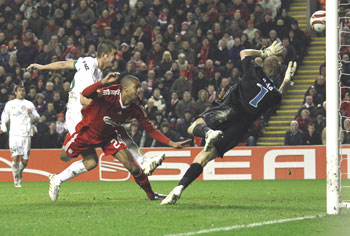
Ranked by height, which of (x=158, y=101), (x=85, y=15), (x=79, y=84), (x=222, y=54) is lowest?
(x=158, y=101)

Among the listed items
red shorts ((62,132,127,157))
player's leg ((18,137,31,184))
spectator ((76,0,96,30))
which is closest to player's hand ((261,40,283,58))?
red shorts ((62,132,127,157))

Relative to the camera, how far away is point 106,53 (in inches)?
424

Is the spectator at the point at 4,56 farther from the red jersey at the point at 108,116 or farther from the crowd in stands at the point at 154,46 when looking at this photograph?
the red jersey at the point at 108,116

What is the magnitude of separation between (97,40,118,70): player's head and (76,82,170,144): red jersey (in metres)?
0.88

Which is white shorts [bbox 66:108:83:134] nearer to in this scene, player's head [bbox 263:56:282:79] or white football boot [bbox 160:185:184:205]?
white football boot [bbox 160:185:184:205]

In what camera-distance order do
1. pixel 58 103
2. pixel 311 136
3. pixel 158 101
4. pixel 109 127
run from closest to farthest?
pixel 109 127
pixel 311 136
pixel 158 101
pixel 58 103

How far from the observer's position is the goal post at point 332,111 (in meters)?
8.36

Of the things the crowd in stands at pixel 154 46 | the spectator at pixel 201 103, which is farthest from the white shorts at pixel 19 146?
the spectator at pixel 201 103

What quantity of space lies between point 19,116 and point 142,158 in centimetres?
850

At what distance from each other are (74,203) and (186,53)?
518 inches

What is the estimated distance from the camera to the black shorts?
9852mm

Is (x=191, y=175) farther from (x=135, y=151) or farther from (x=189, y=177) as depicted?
(x=135, y=151)

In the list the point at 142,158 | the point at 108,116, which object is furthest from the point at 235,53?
the point at 142,158

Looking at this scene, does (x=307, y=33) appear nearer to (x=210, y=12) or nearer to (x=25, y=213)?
(x=210, y=12)
